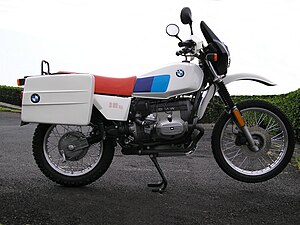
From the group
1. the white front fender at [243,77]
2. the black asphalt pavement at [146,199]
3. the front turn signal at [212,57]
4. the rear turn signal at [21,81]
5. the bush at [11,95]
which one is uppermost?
the front turn signal at [212,57]

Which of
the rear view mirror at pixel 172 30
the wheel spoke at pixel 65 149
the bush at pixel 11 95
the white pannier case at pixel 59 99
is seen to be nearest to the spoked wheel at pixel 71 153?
the wheel spoke at pixel 65 149

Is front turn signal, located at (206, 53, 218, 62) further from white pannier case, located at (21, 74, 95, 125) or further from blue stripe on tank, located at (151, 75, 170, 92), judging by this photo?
white pannier case, located at (21, 74, 95, 125)

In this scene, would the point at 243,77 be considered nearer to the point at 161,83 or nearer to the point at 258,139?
the point at 258,139

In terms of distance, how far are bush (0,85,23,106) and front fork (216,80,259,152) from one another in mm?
18596

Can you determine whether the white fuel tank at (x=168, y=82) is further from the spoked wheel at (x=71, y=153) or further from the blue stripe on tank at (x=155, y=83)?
the spoked wheel at (x=71, y=153)

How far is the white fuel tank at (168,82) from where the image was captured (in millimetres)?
5105

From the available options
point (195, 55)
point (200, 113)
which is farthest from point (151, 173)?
point (195, 55)

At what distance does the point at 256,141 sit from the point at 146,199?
4.73 feet

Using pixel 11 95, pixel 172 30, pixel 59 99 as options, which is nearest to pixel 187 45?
pixel 172 30

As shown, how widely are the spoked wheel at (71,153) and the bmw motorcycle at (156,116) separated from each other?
0.01m

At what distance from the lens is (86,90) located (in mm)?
5113

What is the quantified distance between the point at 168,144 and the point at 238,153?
2.75 ft

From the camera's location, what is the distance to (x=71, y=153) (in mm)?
5434

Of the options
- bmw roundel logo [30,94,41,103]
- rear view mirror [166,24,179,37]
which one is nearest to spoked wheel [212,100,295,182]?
rear view mirror [166,24,179,37]
